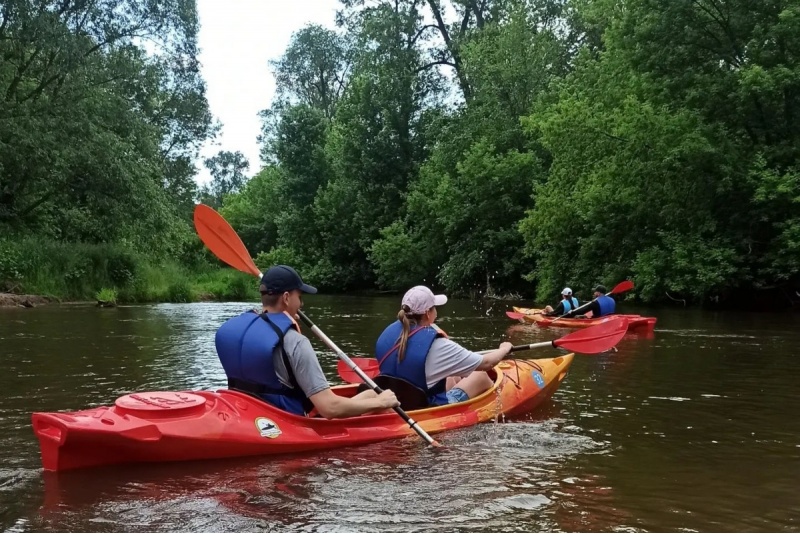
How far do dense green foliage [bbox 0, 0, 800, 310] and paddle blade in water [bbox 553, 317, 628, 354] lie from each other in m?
11.6

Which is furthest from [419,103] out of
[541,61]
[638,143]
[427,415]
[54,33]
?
[427,415]

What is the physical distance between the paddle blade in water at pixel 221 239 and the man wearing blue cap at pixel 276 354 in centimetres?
231

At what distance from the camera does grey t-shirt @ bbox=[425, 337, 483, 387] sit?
18.2 feet

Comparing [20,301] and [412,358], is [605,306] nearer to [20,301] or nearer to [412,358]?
[412,358]

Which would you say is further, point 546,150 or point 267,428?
point 546,150

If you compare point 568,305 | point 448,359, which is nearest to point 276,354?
point 448,359

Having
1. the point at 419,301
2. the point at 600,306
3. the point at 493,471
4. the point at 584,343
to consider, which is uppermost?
the point at 419,301

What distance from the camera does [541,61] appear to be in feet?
91.0

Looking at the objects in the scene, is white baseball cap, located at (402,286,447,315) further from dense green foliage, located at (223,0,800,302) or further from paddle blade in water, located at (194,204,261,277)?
dense green foliage, located at (223,0,800,302)

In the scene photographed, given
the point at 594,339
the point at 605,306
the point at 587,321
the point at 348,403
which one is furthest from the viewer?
the point at 605,306

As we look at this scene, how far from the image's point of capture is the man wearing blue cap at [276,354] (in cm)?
470

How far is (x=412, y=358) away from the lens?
5.60 m

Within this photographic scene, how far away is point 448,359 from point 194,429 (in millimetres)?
1923

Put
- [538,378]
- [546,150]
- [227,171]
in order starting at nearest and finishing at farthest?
[538,378] → [546,150] → [227,171]
